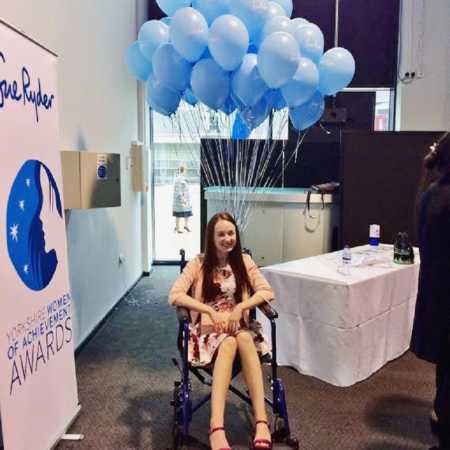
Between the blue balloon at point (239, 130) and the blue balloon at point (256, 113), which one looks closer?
the blue balloon at point (256, 113)

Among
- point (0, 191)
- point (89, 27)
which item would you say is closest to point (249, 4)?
point (89, 27)

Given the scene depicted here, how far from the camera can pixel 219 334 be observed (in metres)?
2.23

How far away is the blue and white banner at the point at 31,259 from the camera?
69.6 inches

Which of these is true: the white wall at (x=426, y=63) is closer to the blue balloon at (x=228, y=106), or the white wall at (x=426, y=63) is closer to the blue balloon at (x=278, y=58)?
the blue balloon at (x=228, y=106)

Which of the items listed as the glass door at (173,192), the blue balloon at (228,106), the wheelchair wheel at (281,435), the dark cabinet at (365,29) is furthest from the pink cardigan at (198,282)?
the dark cabinet at (365,29)

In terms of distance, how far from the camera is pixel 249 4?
A: 2.64m

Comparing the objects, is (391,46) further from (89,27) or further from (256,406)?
(256,406)

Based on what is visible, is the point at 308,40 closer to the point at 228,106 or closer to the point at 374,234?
the point at 228,106

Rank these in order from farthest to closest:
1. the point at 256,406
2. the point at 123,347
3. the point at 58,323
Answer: the point at 123,347
the point at 58,323
the point at 256,406

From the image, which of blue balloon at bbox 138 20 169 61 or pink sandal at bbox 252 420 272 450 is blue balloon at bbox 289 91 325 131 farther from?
pink sandal at bbox 252 420 272 450

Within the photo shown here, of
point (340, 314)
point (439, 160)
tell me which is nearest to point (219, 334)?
point (340, 314)

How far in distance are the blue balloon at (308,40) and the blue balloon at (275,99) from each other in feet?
0.90

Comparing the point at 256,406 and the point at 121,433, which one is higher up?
the point at 256,406

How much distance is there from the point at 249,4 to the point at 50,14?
1.18 meters
